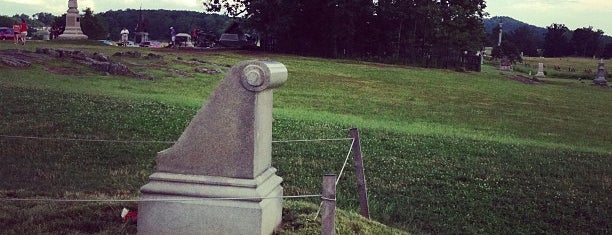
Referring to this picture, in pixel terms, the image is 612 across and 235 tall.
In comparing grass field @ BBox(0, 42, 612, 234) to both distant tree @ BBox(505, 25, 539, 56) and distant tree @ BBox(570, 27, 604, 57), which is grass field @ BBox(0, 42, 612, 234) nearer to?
distant tree @ BBox(570, 27, 604, 57)

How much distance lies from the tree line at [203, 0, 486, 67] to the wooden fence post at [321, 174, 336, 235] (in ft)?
120

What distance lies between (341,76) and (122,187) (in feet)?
69.0

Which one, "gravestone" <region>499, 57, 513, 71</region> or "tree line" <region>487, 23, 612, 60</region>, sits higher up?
"tree line" <region>487, 23, 612, 60</region>

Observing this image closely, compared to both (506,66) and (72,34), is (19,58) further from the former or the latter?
(506,66)

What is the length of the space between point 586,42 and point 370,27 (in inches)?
2475

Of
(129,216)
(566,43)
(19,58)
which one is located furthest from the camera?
(566,43)

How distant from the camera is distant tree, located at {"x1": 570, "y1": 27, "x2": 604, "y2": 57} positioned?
93.3 metres

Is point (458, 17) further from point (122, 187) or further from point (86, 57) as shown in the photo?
point (122, 187)

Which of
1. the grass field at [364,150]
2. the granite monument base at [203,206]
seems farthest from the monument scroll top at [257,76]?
the grass field at [364,150]

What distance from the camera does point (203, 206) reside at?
5.64 metres

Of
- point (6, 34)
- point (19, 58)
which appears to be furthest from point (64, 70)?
point (6, 34)

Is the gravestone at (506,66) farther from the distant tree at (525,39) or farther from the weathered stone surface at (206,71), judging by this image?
the distant tree at (525,39)

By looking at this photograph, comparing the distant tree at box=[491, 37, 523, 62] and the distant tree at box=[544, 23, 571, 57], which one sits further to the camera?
the distant tree at box=[544, 23, 571, 57]

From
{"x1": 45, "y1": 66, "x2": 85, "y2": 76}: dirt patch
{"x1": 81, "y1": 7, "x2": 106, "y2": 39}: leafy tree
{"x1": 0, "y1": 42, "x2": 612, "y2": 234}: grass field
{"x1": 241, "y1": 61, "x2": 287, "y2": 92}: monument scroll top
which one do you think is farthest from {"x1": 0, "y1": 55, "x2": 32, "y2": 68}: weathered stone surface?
{"x1": 81, "y1": 7, "x2": 106, "y2": 39}: leafy tree
